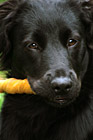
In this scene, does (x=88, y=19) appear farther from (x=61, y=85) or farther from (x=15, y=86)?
(x=15, y=86)

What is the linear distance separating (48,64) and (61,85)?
1.49 ft

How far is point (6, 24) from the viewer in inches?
171

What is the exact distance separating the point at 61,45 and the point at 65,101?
67cm

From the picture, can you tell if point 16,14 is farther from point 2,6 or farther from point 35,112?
point 35,112

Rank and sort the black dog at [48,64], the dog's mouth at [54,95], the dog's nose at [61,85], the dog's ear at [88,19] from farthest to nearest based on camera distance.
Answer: the dog's ear at [88,19]
the black dog at [48,64]
the dog's mouth at [54,95]
the dog's nose at [61,85]

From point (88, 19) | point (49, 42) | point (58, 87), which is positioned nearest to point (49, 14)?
point (49, 42)

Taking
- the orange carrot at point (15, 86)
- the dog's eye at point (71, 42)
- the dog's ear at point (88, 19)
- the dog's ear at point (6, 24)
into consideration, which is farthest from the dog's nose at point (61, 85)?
the dog's ear at point (6, 24)

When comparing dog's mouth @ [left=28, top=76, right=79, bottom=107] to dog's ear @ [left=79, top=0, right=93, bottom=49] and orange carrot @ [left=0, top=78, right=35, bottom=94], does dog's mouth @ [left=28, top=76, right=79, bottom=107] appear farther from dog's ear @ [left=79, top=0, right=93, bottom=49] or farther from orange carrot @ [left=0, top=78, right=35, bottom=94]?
dog's ear @ [left=79, top=0, right=93, bottom=49]

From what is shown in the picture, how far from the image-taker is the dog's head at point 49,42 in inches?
153

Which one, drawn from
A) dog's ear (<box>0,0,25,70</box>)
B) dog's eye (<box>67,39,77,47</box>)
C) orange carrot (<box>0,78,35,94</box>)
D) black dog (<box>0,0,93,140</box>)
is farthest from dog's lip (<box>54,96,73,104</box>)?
dog's ear (<box>0,0,25,70</box>)

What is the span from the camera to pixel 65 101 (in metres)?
3.89

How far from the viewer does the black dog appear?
400 centimetres

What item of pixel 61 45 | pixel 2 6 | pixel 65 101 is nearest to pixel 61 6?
pixel 61 45

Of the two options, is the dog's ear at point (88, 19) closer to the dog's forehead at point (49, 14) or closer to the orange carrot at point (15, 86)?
the dog's forehead at point (49, 14)
